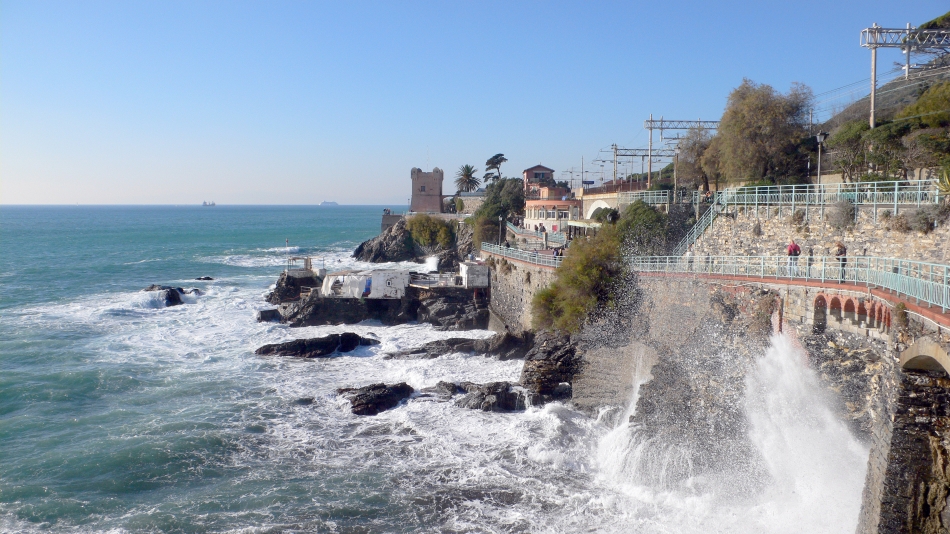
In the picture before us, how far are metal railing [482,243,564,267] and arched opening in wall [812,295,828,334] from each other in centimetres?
1529

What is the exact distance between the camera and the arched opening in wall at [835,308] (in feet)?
46.0

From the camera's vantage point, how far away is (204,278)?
182ft

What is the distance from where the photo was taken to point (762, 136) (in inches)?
1177

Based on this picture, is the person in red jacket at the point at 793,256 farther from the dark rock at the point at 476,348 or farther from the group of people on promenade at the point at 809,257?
the dark rock at the point at 476,348

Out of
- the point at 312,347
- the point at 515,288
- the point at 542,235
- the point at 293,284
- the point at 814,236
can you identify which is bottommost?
the point at 312,347

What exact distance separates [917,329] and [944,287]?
107 centimetres

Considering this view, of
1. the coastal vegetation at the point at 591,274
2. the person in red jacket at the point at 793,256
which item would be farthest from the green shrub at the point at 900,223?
the coastal vegetation at the point at 591,274

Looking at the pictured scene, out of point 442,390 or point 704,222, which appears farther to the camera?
point 704,222

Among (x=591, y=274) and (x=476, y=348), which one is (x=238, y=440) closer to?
(x=476, y=348)

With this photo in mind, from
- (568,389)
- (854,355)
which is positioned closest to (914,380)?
(854,355)

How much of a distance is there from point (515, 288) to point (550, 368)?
11575 millimetres

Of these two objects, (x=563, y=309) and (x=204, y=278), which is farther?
(x=204, y=278)

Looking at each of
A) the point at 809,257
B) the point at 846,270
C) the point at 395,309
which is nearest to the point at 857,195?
the point at 809,257

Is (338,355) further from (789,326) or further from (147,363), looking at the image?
(789,326)
